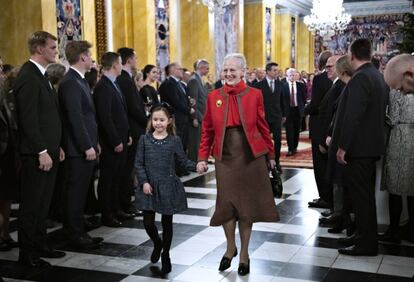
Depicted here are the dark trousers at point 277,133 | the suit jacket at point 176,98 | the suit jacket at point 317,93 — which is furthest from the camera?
the dark trousers at point 277,133

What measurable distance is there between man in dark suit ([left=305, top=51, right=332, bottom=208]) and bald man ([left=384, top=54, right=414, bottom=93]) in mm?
1583

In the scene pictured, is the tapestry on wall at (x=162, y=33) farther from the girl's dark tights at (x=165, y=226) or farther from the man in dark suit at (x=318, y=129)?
the girl's dark tights at (x=165, y=226)

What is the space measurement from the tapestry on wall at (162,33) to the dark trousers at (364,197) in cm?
907

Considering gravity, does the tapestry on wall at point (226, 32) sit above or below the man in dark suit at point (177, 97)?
above

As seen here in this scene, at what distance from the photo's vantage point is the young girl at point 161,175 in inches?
167

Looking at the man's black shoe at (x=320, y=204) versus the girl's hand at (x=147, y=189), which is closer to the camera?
the girl's hand at (x=147, y=189)

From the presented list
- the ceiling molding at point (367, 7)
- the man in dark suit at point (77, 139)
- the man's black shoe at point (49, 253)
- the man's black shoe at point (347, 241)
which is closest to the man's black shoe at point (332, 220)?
the man's black shoe at point (347, 241)

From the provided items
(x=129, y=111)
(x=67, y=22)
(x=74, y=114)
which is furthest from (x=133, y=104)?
(x=67, y=22)

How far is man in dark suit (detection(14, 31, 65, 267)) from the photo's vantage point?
432 centimetres

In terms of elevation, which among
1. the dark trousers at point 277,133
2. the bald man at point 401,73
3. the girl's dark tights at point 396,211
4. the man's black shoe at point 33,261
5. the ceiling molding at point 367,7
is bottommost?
the man's black shoe at point 33,261

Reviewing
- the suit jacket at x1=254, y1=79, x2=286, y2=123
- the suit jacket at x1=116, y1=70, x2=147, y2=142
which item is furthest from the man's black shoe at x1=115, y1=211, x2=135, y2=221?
the suit jacket at x1=254, y1=79, x2=286, y2=123

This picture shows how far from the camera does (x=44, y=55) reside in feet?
14.7

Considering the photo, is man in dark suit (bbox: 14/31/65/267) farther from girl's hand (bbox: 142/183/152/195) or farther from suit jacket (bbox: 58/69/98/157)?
girl's hand (bbox: 142/183/152/195)

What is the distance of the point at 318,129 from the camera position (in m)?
6.28
